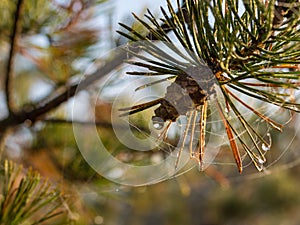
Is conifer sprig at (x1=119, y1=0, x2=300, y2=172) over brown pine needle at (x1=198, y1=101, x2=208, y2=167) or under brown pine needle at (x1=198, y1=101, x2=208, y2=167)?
over

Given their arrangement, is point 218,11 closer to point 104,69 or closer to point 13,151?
point 104,69

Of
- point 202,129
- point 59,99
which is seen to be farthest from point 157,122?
point 59,99

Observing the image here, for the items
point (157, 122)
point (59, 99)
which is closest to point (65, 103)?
point (59, 99)

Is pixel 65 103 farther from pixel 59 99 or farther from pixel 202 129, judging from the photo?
pixel 202 129

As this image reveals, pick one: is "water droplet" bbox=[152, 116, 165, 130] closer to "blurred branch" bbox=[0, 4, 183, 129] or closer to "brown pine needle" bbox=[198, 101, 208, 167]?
"brown pine needle" bbox=[198, 101, 208, 167]

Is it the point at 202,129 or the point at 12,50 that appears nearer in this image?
the point at 202,129

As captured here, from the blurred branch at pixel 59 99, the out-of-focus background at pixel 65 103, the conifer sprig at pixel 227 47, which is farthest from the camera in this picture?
the out-of-focus background at pixel 65 103

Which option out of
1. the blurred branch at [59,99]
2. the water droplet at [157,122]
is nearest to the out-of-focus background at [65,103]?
the blurred branch at [59,99]

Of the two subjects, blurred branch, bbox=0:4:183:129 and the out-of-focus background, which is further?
the out-of-focus background

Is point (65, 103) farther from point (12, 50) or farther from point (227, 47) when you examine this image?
point (227, 47)

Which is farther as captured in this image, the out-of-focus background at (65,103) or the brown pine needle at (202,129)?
the out-of-focus background at (65,103)

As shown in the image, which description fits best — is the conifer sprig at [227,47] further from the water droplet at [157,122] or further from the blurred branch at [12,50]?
the blurred branch at [12,50]

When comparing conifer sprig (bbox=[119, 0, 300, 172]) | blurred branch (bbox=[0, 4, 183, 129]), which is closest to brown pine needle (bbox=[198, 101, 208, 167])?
conifer sprig (bbox=[119, 0, 300, 172])
